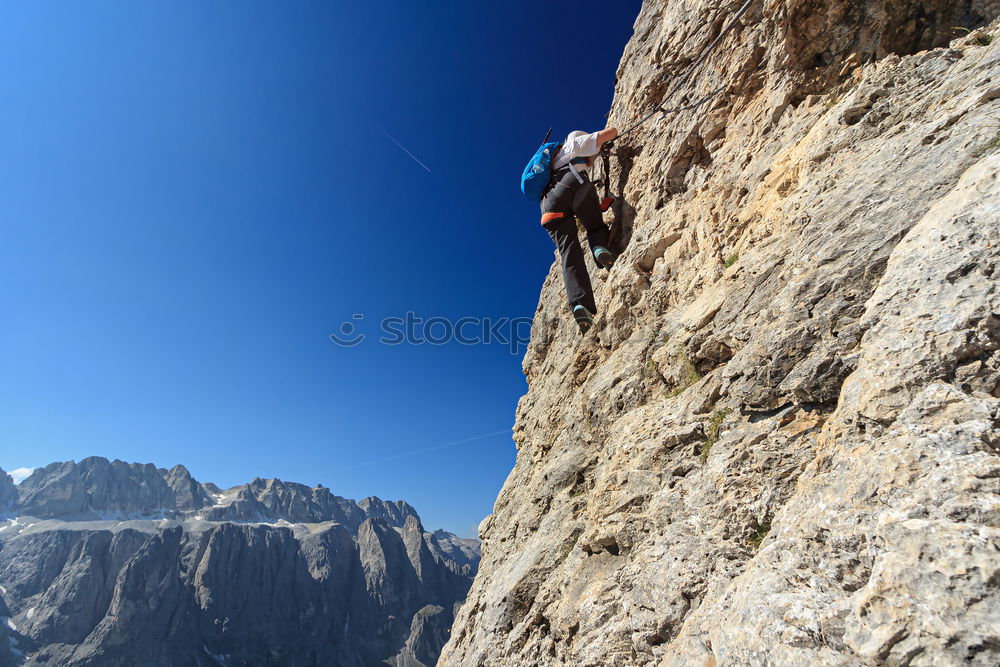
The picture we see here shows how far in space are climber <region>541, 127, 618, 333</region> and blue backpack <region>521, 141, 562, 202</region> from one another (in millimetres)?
336

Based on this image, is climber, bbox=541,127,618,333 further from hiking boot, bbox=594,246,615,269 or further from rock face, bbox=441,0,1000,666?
rock face, bbox=441,0,1000,666

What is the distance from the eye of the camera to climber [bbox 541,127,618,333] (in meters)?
10.3

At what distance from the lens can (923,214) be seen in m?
4.33

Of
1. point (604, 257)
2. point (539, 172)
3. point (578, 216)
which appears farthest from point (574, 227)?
point (539, 172)

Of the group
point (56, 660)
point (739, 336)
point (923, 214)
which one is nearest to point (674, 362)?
point (739, 336)

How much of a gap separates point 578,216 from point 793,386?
7154mm

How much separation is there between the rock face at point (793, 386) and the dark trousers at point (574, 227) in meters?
0.91

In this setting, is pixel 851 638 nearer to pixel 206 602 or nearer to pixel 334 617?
pixel 206 602

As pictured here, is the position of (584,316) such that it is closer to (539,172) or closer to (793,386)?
(539,172)

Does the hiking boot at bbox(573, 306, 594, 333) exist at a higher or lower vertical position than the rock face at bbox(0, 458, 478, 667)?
lower

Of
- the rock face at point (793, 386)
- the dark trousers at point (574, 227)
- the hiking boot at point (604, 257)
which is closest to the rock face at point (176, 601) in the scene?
the rock face at point (793, 386)

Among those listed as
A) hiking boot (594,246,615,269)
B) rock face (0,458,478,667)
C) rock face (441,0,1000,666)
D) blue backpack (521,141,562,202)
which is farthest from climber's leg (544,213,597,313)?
rock face (0,458,478,667)

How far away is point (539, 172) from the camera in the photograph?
1148 cm

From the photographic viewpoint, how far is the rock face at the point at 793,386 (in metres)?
2.91
